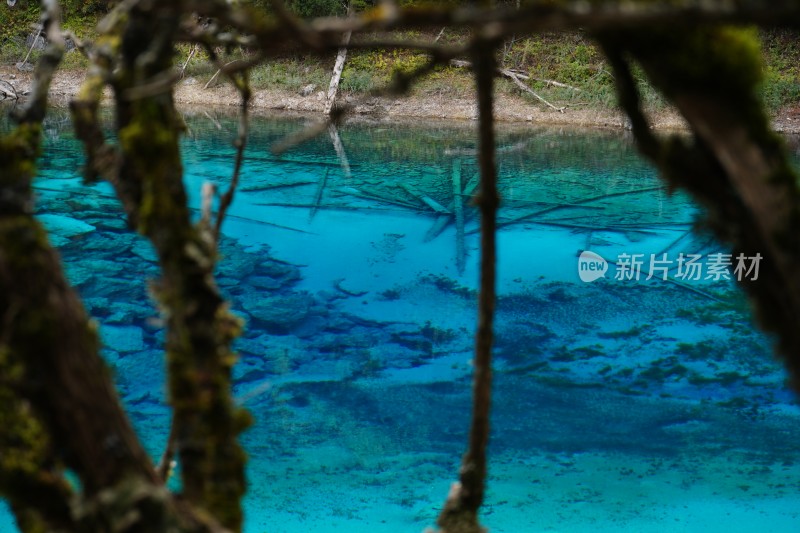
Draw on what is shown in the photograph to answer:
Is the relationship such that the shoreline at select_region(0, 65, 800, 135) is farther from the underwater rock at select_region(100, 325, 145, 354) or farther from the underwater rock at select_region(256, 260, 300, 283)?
the underwater rock at select_region(100, 325, 145, 354)

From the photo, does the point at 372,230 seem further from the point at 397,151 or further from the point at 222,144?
the point at 222,144

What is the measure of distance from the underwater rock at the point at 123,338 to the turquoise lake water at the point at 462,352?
0.09ft

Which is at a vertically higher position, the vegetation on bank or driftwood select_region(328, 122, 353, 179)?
the vegetation on bank

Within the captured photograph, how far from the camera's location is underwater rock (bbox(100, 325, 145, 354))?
686 centimetres

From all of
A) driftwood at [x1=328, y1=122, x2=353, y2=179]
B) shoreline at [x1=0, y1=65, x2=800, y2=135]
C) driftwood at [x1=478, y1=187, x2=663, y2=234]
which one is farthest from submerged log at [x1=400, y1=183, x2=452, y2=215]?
shoreline at [x1=0, y1=65, x2=800, y2=135]

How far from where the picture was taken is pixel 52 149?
13.1 meters

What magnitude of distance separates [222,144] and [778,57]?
11.4 m

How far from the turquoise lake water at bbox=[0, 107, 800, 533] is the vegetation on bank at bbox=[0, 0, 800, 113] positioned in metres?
4.71

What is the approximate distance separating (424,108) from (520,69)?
2395 millimetres

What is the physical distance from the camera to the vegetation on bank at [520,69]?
15.2 m

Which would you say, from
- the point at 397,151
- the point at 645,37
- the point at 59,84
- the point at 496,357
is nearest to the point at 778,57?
the point at 397,151

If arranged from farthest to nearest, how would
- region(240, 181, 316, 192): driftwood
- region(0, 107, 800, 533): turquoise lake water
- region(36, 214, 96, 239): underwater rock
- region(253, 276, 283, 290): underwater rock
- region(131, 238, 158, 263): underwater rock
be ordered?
region(240, 181, 316, 192): driftwood → region(36, 214, 96, 239): underwater rock → region(131, 238, 158, 263): underwater rock → region(253, 276, 283, 290): underwater rock → region(0, 107, 800, 533): turquoise lake water

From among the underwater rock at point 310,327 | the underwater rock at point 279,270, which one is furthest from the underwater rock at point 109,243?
the underwater rock at point 310,327

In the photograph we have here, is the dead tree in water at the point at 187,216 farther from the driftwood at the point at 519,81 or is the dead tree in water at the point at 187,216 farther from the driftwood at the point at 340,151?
the driftwood at the point at 519,81
